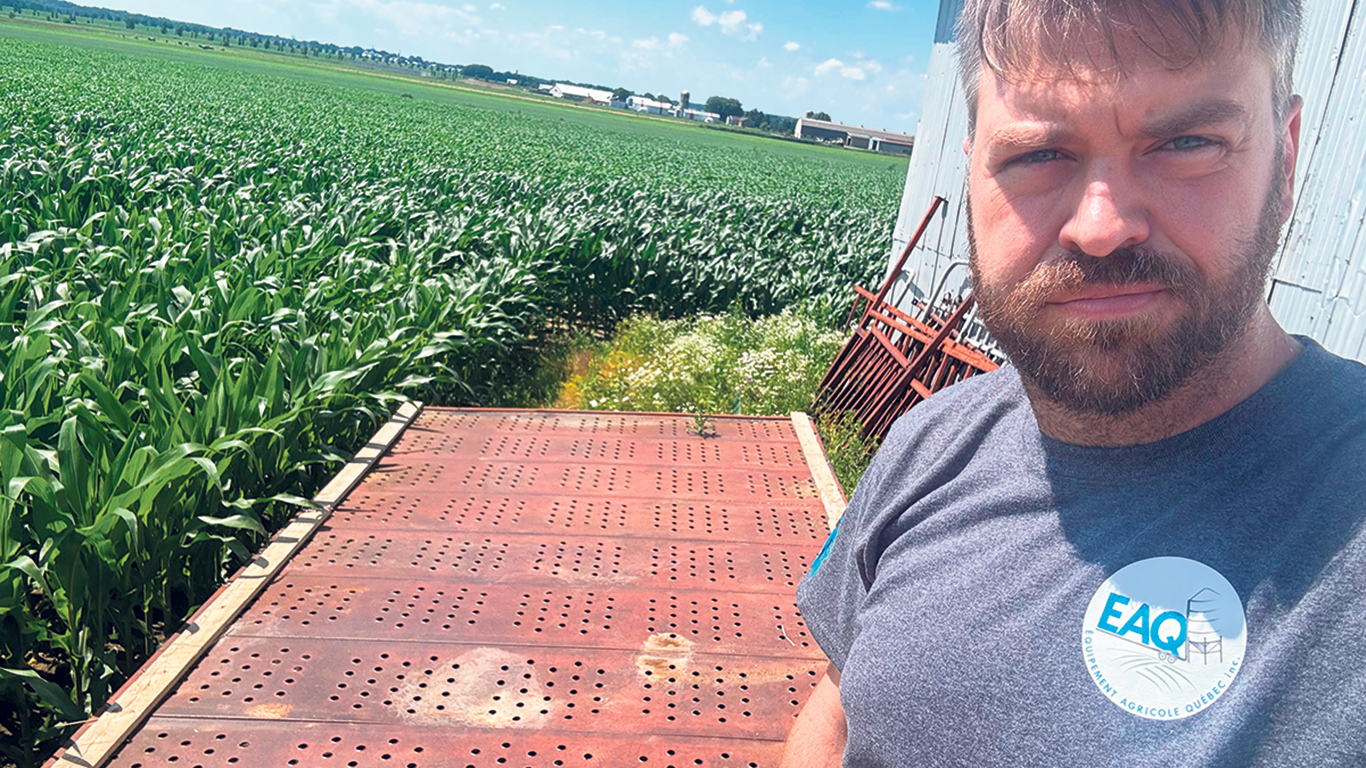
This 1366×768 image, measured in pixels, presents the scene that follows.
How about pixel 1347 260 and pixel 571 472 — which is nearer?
pixel 1347 260

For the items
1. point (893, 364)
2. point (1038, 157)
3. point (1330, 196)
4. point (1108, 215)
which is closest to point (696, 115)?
point (893, 364)

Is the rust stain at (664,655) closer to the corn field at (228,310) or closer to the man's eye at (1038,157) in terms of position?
the corn field at (228,310)

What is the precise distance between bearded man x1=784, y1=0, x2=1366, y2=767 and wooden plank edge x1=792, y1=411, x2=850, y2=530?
94.3 inches

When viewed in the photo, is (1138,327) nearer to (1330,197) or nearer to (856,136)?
(1330,197)

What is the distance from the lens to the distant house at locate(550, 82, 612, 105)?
145375 mm

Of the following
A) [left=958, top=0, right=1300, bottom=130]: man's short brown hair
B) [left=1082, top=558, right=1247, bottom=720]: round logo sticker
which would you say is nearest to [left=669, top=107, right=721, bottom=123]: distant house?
[left=958, top=0, right=1300, bottom=130]: man's short brown hair

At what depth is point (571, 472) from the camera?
474 centimetres

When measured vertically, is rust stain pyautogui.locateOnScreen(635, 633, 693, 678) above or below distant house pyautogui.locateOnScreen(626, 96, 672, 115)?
below

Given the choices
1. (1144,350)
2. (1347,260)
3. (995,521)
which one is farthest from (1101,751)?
(1347,260)

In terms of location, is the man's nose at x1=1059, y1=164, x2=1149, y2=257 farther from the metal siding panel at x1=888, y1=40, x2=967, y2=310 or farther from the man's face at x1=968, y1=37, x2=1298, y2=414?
the metal siding panel at x1=888, y1=40, x2=967, y2=310

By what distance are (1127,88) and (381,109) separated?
4855cm

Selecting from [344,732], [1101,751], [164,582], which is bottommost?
[164,582]

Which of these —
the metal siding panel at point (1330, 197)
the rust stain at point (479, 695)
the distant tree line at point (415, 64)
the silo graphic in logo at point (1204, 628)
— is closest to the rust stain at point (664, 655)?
the rust stain at point (479, 695)

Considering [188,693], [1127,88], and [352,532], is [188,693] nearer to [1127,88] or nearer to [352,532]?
[352,532]
